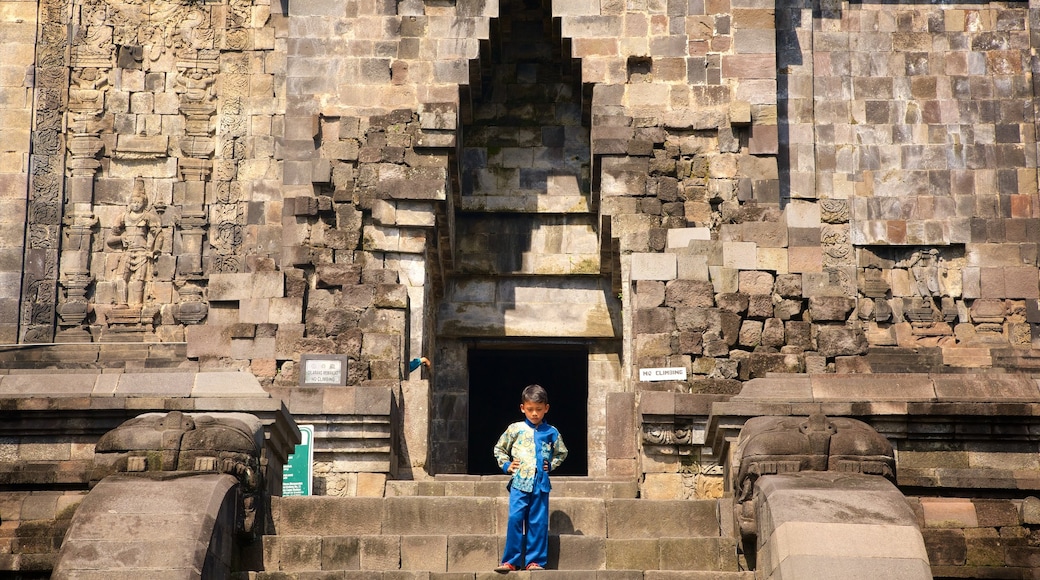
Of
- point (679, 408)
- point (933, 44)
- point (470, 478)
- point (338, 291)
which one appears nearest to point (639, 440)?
point (679, 408)

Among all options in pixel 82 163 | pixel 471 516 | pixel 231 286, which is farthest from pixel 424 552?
pixel 82 163

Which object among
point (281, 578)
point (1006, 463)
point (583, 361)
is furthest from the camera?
point (583, 361)

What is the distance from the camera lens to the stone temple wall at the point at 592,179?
16953mm

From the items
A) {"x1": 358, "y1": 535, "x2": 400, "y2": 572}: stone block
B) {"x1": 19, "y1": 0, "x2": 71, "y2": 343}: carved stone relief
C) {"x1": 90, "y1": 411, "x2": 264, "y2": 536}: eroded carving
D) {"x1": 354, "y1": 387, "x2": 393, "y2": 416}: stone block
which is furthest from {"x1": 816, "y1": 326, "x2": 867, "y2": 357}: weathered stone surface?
{"x1": 19, "y1": 0, "x2": 71, "y2": 343}: carved stone relief

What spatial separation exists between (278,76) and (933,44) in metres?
9.24

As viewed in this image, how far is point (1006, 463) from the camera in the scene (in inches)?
494

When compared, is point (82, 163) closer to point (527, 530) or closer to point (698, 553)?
point (527, 530)

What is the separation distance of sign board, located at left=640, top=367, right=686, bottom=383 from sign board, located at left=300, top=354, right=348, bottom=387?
11.2 ft

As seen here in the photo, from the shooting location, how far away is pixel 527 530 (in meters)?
11.1

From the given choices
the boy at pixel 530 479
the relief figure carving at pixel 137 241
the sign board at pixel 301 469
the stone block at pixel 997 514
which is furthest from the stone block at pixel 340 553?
the relief figure carving at pixel 137 241

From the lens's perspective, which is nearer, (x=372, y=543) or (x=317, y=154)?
(x=372, y=543)

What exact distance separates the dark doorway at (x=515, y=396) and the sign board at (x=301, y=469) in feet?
31.5

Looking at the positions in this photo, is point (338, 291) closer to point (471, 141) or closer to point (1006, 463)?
point (471, 141)

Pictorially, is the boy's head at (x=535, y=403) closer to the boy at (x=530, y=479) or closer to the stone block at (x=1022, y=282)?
the boy at (x=530, y=479)
